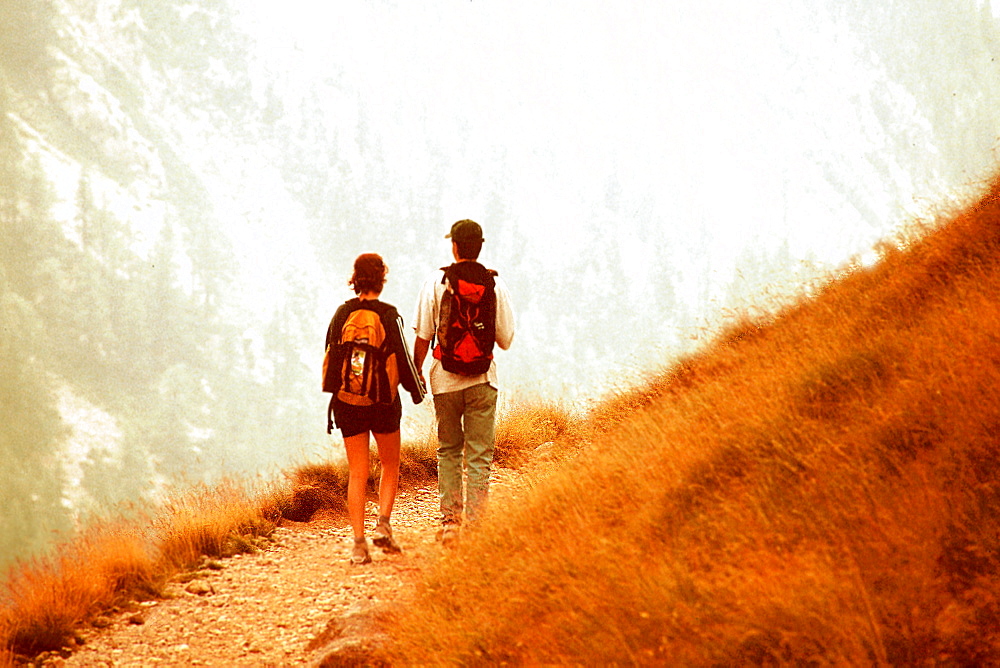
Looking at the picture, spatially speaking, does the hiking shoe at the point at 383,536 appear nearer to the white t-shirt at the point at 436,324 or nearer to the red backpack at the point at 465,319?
the white t-shirt at the point at 436,324

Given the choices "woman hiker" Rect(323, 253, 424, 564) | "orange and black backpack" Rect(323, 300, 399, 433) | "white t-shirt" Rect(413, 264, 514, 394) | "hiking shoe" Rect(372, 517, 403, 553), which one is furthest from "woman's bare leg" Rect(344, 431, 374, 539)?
"white t-shirt" Rect(413, 264, 514, 394)

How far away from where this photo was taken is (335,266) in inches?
5605

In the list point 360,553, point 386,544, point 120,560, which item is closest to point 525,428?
point 386,544

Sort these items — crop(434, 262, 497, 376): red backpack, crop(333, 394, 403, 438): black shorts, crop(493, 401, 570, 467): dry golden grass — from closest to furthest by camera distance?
crop(434, 262, 497, 376): red backpack < crop(333, 394, 403, 438): black shorts < crop(493, 401, 570, 467): dry golden grass

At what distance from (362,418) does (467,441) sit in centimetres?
81

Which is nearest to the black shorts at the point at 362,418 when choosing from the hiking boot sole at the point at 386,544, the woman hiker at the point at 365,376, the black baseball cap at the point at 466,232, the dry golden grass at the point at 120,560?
the woman hiker at the point at 365,376

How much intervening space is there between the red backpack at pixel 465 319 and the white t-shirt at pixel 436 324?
0.18 ft

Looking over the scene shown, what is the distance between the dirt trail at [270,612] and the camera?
16.8 feet

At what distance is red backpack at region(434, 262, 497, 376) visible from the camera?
6.05 meters

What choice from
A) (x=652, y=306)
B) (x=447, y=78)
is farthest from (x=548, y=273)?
(x=447, y=78)

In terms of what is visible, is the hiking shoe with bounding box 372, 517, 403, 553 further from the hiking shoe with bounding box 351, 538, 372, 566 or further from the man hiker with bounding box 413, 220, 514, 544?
the man hiker with bounding box 413, 220, 514, 544

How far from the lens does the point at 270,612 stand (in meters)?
6.00

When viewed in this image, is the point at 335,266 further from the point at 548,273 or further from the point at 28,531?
the point at 28,531

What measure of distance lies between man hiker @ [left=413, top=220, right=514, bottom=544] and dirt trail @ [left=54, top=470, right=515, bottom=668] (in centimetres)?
35
